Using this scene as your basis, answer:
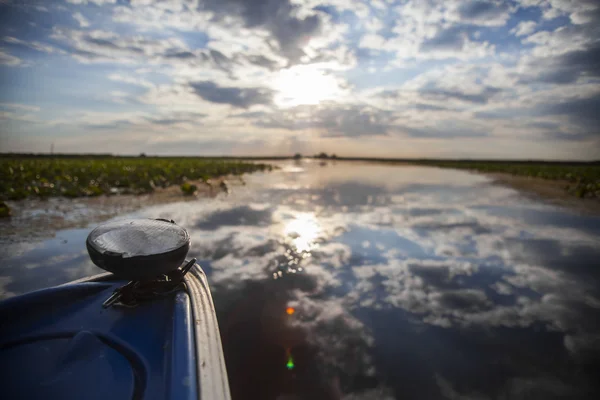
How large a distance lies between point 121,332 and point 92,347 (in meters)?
0.14

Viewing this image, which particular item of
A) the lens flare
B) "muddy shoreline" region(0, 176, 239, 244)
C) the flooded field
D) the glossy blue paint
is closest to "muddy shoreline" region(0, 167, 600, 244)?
"muddy shoreline" region(0, 176, 239, 244)

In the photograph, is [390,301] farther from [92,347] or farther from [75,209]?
[75,209]

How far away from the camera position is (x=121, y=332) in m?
1.63

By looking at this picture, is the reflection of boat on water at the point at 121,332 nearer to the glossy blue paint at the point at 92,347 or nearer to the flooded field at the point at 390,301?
the glossy blue paint at the point at 92,347

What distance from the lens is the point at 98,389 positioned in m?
1.30

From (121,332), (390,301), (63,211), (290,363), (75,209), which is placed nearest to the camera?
(121,332)

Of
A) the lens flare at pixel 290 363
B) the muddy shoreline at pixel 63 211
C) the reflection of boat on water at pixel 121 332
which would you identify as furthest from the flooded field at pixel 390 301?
the reflection of boat on water at pixel 121 332

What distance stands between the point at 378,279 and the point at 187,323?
2708mm

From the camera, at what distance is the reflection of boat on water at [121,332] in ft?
4.31

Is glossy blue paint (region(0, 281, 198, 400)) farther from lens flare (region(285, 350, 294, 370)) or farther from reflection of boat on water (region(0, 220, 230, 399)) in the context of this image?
lens flare (region(285, 350, 294, 370))

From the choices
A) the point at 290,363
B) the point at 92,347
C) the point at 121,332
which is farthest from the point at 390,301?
the point at 92,347

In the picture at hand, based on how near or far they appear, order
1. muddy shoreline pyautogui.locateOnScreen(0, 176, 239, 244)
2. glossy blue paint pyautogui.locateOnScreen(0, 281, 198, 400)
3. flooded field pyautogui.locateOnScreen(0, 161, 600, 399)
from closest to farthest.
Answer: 1. glossy blue paint pyautogui.locateOnScreen(0, 281, 198, 400)
2. flooded field pyautogui.locateOnScreen(0, 161, 600, 399)
3. muddy shoreline pyautogui.locateOnScreen(0, 176, 239, 244)

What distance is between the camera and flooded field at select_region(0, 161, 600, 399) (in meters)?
2.24

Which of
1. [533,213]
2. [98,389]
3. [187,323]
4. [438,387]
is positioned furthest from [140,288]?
[533,213]
